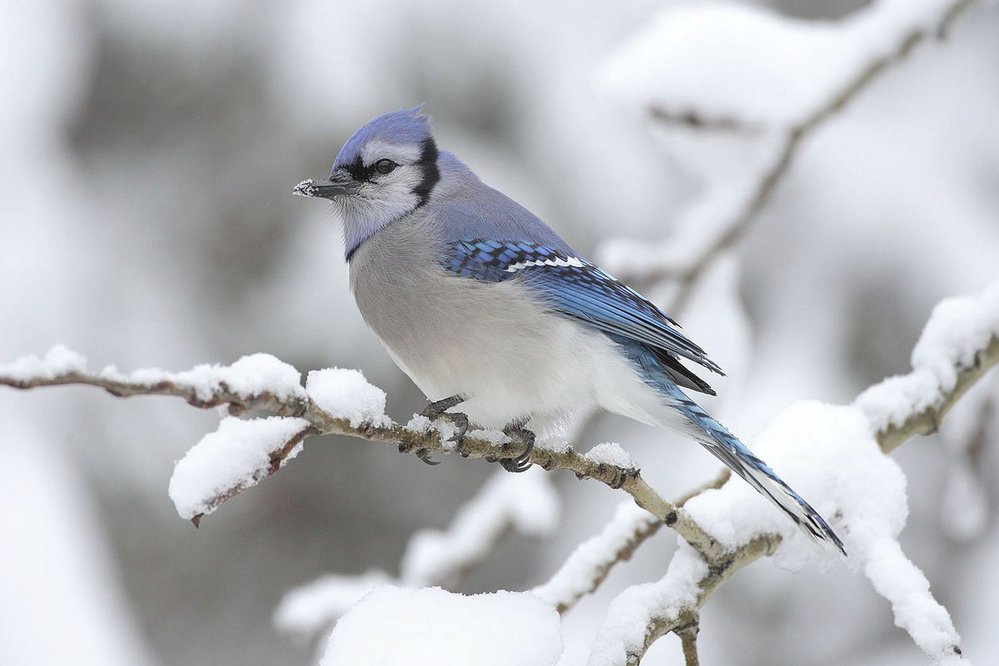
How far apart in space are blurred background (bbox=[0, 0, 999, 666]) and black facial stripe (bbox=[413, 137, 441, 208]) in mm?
1163

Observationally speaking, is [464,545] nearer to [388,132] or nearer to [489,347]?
[489,347]

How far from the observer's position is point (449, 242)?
77.7 inches

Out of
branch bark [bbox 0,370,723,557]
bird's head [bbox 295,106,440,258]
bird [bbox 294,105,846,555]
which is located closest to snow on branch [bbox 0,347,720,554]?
branch bark [bbox 0,370,723,557]

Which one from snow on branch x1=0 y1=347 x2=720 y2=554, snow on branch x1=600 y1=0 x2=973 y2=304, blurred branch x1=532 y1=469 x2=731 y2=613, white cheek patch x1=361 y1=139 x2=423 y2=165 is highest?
snow on branch x1=600 y1=0 x2=973 y2=304

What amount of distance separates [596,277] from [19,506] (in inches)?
84.0

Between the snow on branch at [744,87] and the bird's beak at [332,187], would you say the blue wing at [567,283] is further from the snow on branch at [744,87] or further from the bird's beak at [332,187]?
the snow on branch at [744,87]

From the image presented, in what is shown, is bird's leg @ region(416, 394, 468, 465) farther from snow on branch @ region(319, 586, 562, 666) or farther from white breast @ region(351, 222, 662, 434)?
snow on branch @ region(319, 586, 562, 666)

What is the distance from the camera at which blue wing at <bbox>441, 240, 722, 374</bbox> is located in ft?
6.24

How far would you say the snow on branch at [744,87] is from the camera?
2.35m

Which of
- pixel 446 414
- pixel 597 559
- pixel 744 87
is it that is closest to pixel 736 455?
pixel 597 559

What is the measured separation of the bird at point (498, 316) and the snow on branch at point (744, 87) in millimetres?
492

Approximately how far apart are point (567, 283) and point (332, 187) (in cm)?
53

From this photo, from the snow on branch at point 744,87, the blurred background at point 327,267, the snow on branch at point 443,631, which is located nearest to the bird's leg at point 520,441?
the snow on branch at point 443,631

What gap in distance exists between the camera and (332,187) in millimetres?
2115
